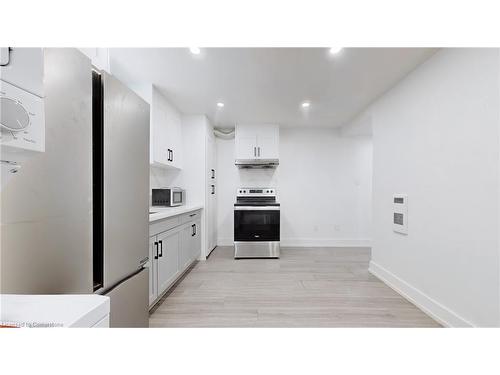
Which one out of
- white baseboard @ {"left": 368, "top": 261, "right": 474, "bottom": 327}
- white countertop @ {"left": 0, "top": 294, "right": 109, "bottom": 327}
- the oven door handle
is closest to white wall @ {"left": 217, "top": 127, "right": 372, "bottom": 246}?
the oven door handle

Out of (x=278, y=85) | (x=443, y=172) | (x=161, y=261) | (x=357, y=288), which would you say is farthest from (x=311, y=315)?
(x=278, y=85)

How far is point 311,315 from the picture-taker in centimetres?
211

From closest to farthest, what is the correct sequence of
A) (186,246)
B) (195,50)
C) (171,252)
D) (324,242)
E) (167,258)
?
(195,50) < (167,258) < (171,252) < (186,246) < (324,242)

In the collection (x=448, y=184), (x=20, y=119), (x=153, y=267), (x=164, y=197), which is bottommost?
(x=153, y=267)

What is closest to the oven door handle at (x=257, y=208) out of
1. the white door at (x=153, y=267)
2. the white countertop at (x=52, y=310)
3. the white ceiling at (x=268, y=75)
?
the white ceiling at (x=268, y=75)

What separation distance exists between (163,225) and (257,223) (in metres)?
2.00

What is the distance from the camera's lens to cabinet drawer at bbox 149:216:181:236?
2.13 metres

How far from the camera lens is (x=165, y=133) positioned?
3.30 m

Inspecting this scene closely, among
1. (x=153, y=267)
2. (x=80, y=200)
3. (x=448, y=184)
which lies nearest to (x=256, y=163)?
(x=153, y=267)

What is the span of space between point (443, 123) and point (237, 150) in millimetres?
A: 3099

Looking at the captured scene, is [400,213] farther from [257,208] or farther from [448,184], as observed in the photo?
[257,208]

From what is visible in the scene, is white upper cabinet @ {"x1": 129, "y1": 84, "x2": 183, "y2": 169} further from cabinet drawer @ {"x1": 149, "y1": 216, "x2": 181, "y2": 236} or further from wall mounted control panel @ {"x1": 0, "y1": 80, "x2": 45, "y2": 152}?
wall mounted control panel @ {"x1": 0, "y1": 80, "x2": 45, "y2": 152}

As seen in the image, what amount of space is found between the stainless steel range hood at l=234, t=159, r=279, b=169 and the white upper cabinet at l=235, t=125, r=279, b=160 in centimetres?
8
